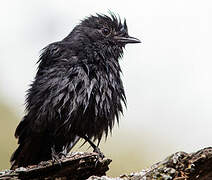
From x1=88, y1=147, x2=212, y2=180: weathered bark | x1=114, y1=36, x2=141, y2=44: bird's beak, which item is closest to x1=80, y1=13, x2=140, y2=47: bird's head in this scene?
x1=114, y1=36, x2=141, y2=44: bird's beak

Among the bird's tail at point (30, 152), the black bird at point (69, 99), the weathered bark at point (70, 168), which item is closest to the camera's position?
the weathered bark at point (70, 168)

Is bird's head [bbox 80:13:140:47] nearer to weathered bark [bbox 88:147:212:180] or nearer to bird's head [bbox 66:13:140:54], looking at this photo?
bird's head [bbox 66:13:140:54]

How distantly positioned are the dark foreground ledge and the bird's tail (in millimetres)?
1700

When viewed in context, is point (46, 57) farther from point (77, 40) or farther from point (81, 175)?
point (81, 175)

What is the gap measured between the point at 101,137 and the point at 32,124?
114cm

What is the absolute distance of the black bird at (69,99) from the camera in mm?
7469

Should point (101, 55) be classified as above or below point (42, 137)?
above

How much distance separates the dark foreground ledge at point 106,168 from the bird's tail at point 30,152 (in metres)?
1.70

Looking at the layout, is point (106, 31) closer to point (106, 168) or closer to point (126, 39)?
point (126, 39)

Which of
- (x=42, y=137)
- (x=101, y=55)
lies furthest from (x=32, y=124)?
(x=101, y=55)

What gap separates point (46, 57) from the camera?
809 cm

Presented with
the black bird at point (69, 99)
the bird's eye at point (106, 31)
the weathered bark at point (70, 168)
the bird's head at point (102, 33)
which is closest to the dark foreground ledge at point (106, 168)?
the weathered bark at point (70, 168)

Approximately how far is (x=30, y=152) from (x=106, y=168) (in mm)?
1841

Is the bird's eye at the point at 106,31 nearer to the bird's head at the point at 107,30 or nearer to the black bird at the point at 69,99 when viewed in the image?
the bird's head at the point at 107,30
